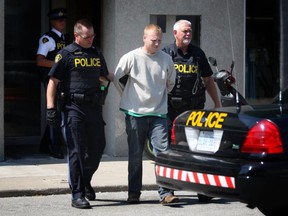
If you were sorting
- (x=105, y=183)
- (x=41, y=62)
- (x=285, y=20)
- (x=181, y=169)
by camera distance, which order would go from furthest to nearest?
1. (x=285, y=20)
2. (x=41, y=62)
3. (x=105, y=183)
4. (x=181, y=169)

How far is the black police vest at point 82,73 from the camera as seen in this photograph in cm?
898

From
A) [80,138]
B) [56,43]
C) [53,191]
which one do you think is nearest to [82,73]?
[80,138]

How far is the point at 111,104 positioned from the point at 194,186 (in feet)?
16.8

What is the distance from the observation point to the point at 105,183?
33.5 feet

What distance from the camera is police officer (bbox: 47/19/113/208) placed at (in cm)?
895

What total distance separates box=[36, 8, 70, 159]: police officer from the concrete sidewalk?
0.60ft

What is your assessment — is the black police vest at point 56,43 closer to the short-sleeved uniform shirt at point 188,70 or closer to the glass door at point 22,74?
the glass door at point 22,74

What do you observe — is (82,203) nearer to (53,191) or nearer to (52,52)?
(53,191)

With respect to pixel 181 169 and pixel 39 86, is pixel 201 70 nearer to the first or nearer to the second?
pixel 181 169

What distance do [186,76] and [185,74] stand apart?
3 cm

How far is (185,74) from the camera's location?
31.2 feet

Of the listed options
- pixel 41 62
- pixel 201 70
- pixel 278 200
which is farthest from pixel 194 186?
pixel 41 62

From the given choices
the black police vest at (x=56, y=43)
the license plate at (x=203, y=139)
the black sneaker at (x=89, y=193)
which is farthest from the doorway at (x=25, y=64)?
the license plate at (x=203, y=139)

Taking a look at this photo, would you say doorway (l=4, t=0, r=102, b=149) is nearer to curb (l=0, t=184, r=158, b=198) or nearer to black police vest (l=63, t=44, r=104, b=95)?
curb (l=0, t=184, r=158, b=198)
